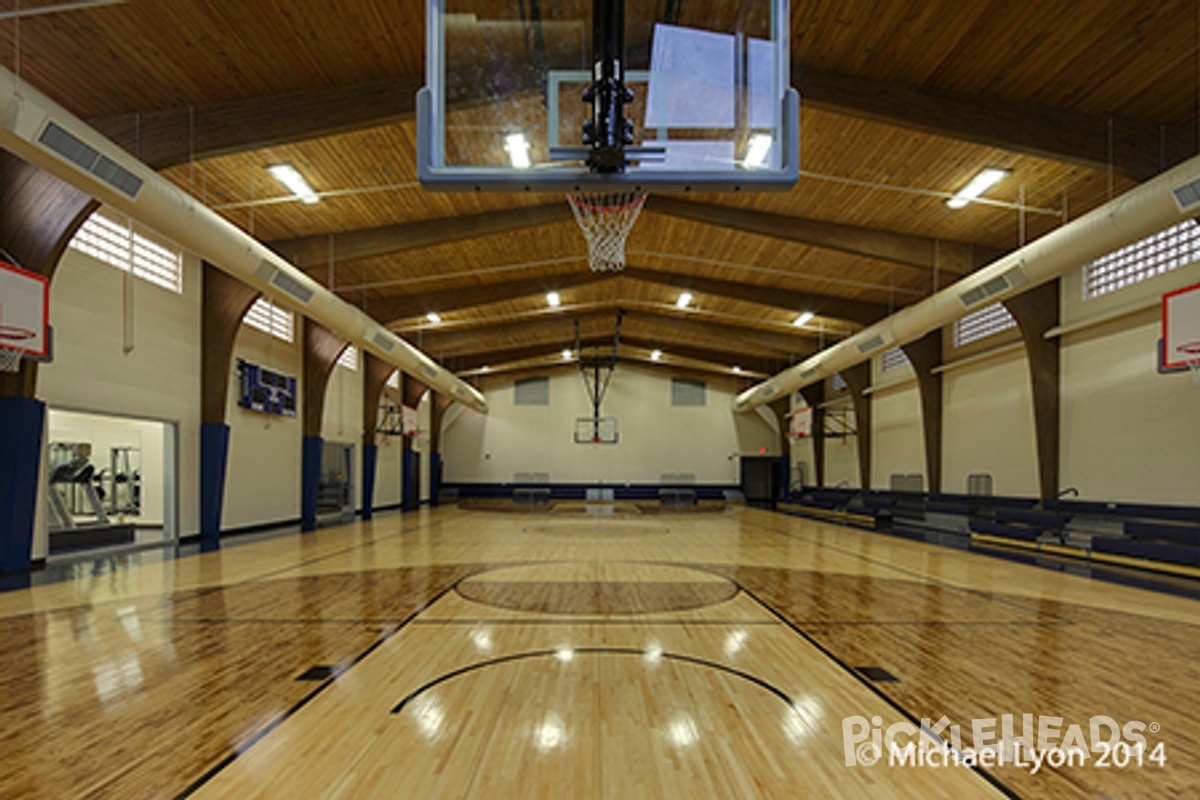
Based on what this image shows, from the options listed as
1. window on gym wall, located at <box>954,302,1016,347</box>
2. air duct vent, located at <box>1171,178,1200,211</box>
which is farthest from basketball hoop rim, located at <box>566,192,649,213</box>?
window on gym wall, located at <box>954,302,1016,347</box>

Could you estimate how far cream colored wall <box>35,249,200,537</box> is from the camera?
29.9 feet

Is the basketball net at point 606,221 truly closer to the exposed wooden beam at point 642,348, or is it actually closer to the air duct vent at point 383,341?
the air duct vent at point 383,341

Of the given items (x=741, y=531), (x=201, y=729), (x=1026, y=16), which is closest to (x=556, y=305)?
(x=741, y=531)

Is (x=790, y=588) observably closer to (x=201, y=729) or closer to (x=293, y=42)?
(x=201, y=729)

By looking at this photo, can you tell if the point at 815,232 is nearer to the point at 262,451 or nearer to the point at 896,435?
the point at 896,435

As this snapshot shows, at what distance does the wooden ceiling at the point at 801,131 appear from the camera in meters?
6.54

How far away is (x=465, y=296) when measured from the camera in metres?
16.1

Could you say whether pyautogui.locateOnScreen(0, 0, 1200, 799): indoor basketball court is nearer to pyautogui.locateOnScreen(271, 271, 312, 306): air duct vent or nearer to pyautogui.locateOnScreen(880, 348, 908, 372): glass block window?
pyautogui.locateOnScreen(271, 271, 312, 306): air duct vent

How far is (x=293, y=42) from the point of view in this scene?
6895 mm

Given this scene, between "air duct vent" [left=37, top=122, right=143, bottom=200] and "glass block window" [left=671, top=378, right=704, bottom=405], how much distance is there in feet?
76.5

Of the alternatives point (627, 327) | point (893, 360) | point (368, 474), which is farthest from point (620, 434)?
point (893, 360)

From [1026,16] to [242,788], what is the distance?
28.0 ft

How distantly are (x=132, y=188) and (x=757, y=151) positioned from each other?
607 cm

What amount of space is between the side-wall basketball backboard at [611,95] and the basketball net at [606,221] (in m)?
3.26
